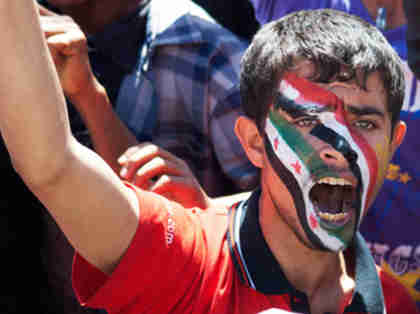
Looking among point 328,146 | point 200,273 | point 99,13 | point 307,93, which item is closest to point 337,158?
point 328,146

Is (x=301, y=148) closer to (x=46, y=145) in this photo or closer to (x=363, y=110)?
(x=363, y=110)

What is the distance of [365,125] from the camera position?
137 centimetres

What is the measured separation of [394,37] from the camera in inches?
68.9

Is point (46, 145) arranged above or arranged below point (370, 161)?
above

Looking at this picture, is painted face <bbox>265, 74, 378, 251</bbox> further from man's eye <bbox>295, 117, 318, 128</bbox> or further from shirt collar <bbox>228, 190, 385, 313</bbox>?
shirt collar <bbox>228, 190, 385, 313</bbox>

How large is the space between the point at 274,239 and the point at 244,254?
0.30 ft

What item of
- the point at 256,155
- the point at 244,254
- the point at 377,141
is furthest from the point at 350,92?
the point at 244,254

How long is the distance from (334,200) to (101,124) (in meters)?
0.73

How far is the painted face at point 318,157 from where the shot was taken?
1.34 m

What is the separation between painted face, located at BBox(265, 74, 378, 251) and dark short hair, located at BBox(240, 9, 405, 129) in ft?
0.13

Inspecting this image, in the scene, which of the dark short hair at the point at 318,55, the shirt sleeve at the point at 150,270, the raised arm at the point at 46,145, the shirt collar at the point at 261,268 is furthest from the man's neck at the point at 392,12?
the raised arm at the point at 46,145

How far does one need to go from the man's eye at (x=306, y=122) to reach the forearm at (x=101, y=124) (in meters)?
0.64

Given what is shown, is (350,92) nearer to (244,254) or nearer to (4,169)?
(244,254)

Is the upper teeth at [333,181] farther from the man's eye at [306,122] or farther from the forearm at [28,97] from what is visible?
the forearm at [28,97]
